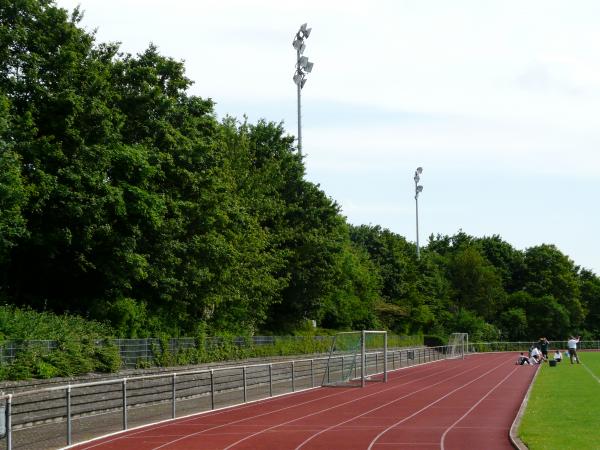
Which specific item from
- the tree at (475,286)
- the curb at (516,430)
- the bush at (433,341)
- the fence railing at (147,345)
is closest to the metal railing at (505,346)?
the bush at (433,341)

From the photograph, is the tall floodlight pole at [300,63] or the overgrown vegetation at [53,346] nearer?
the overgrown vegetation at [53,346]

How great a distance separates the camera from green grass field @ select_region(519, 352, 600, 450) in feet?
58.1

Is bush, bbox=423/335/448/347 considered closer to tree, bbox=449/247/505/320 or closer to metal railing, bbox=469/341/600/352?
metal railing, bbox=469/341/600/352

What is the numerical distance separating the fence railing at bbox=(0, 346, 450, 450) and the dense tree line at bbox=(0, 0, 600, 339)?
18.4ft

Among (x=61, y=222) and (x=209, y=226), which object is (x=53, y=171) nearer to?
(x=61, y=222)

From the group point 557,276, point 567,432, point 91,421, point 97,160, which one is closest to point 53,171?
point 97,160

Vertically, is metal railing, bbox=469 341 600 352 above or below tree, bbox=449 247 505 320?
below

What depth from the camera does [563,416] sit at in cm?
2317

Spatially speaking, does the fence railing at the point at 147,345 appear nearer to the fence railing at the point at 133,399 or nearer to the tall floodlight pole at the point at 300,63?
the fence railing at the point at 133,399

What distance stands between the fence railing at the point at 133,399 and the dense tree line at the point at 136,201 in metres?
5.60

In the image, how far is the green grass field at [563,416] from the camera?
17723mm

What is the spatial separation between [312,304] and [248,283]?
14.3 m

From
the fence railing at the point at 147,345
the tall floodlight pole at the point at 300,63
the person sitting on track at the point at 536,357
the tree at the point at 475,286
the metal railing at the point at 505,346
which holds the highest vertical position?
the tall floodlight pole at the point at 300,63

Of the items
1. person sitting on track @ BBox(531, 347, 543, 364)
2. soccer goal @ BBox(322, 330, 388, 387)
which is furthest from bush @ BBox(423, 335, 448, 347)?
soccer goal @ BBox(322, 330, 388, 387)
